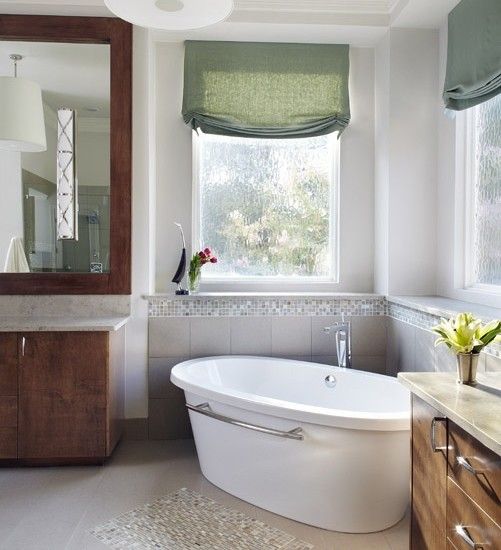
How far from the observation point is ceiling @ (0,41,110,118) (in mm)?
2955

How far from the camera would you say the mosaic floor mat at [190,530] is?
1.91 meters

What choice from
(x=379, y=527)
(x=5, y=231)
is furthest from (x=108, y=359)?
(x=379, y=527)

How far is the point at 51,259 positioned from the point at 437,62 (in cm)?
278

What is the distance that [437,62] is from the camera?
118 inches

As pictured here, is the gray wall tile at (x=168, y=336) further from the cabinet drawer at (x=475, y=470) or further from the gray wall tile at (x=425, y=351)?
the cabinet drawer at (x=475, y=470)

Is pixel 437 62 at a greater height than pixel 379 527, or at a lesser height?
greater

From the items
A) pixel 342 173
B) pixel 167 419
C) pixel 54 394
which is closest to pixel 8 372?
pixel 54 394

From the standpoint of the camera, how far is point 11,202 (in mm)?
2982

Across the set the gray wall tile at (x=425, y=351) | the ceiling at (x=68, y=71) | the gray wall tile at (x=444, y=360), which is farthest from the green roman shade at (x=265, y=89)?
the gray wall tile at (x=444, y=360)

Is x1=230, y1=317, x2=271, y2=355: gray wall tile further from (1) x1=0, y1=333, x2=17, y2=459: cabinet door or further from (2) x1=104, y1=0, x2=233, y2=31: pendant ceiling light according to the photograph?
(2) x1=104, y1=0, x2=233, y2=31: pendant ceiling light

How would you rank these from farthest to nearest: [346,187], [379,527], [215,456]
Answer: [346,187] → [215,456] → [379,527]

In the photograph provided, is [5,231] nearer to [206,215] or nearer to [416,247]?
[206,215]

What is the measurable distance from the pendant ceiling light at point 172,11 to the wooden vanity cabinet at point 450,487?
59.2 inches

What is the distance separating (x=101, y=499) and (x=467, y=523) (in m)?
1.73
